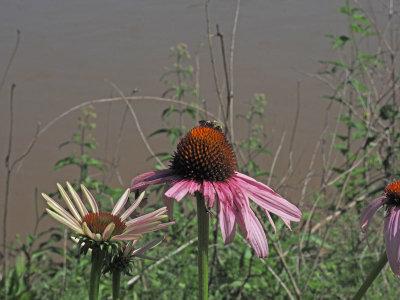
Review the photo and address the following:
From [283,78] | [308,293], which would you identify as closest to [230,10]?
[283,78]

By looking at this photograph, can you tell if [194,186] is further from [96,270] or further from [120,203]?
[96,270]

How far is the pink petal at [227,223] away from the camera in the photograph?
0.81 meters

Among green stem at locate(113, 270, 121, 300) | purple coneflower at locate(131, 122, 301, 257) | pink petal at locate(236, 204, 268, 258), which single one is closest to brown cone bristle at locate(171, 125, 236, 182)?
purple coneflower at locate(131, 122, 301, 257)

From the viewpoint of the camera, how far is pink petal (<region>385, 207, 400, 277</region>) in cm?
83

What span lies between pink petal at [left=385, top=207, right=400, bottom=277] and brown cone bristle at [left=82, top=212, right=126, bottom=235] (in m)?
0.38

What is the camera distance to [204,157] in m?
0.93

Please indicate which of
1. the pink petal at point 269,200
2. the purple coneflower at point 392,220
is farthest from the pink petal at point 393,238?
the pink petal at point 269,200

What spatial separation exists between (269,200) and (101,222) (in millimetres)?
275

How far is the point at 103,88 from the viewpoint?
5418 mm

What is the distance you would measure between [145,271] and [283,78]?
13.3 feet

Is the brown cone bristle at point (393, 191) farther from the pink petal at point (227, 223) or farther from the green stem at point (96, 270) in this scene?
the green stem at point (96, 270)

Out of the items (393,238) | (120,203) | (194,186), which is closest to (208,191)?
(194,186)

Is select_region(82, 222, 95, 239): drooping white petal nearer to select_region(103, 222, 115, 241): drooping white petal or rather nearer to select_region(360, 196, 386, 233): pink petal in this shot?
select_region(103, 222, 115, 241): drooping white petal

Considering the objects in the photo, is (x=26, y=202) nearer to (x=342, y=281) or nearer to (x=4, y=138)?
(x=4, y=138)
